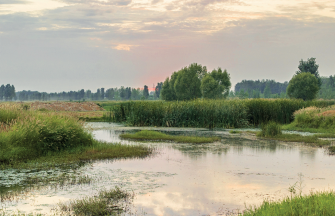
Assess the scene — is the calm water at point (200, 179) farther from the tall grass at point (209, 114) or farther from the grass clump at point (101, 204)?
the tall grass at point (209, 114)

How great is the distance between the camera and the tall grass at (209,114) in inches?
1192

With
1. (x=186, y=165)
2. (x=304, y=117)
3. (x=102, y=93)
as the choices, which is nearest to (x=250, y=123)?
(x=304, y=117)

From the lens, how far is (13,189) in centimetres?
928

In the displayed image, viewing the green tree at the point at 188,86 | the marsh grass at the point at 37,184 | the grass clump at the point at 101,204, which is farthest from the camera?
the green tree at the point at 188,86

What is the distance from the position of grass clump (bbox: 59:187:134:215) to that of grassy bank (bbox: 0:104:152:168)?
16.3ft

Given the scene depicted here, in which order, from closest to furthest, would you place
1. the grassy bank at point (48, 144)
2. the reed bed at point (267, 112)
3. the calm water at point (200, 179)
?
the calm water at point (200, 179) < the grassy bank at point (48, 144) < the reed bed at point (267, 112)

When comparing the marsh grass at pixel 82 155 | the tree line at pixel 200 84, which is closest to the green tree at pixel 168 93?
the tree line at pixel 200 84

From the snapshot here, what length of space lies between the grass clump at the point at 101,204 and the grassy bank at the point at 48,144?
496 cm

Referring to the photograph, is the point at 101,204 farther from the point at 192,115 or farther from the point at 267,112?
the point at 267,112

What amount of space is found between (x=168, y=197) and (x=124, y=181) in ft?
6.70

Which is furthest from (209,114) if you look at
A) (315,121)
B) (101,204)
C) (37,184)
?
(101,204)

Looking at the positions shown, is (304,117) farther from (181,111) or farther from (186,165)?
(186,165)

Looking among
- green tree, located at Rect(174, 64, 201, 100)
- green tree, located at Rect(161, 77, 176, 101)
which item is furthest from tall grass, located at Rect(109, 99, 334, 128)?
green tree, located at Rect(161, 77, 176, 101)

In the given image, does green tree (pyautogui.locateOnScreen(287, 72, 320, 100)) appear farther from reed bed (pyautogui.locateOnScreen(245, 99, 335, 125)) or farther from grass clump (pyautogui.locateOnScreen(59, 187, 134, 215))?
grass clump (pyautogui.locateOnScreen(59, 187, 134, 215))
